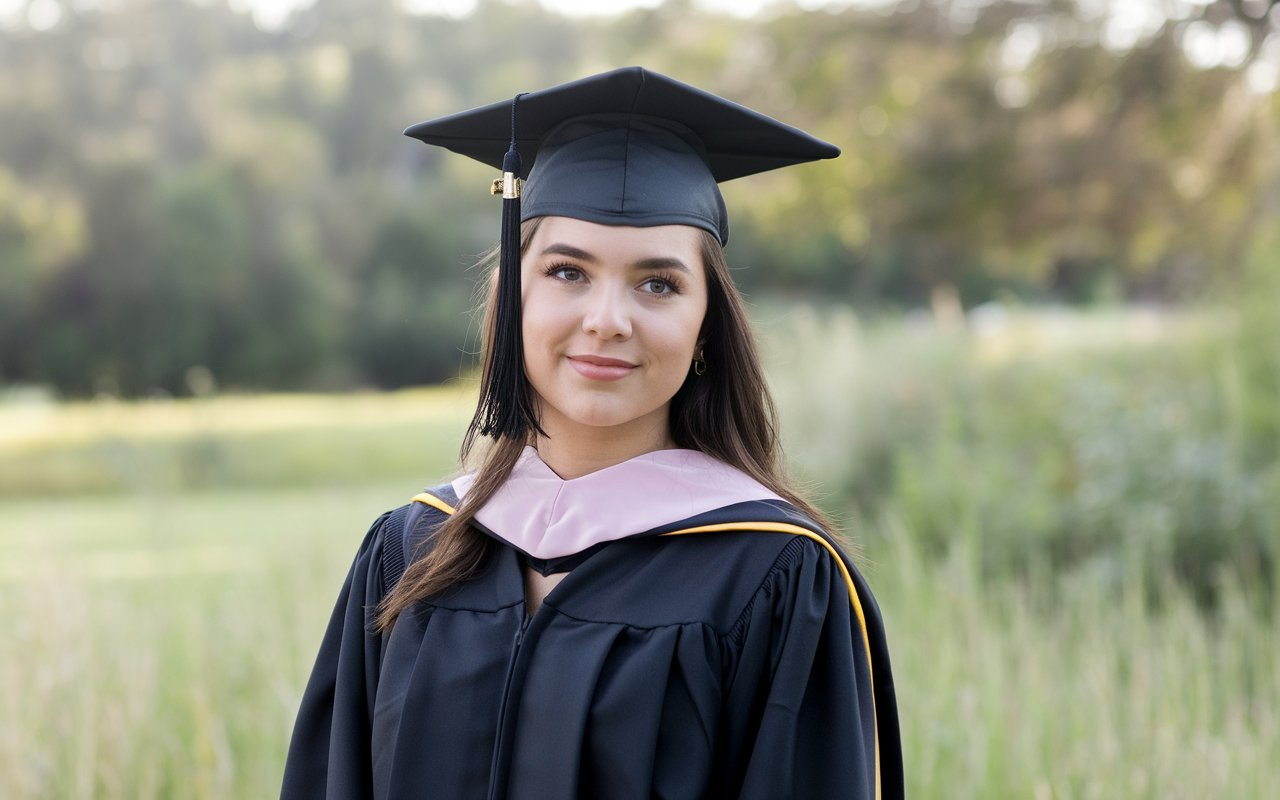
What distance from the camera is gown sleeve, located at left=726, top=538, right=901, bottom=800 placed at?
1584 mm

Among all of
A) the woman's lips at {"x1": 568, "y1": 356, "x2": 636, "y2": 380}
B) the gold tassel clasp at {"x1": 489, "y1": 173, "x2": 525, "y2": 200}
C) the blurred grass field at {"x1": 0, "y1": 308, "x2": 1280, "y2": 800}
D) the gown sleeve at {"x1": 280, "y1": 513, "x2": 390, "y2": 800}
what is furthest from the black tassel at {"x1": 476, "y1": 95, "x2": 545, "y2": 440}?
the blurred grass field at {"x1": 0, "y1": 308, "x2": 1280, "y2": 800}

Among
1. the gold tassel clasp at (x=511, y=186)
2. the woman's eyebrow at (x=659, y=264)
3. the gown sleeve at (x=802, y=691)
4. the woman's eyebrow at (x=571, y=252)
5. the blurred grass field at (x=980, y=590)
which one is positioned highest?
the gold tassel clasp at (x=511, y=186)

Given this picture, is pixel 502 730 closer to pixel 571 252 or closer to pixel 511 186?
pixel 571 252

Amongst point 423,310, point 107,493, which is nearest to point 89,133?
point 423,310

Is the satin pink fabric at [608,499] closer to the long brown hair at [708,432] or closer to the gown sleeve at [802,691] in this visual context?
the long brown hair at [708,432]

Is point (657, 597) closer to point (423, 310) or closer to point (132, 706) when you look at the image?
point (132, 706)

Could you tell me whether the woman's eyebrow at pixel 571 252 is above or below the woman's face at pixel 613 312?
above

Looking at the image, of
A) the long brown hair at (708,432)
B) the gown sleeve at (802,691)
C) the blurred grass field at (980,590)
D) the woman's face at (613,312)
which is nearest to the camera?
the gown sleeve at (802,691)

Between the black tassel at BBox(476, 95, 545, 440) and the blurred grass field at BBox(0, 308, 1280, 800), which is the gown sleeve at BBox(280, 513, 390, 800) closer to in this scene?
the black tassel at BBox(476, 95, 545, 440)

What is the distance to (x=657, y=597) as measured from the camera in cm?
167

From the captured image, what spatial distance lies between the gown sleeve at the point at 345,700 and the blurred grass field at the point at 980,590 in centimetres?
52

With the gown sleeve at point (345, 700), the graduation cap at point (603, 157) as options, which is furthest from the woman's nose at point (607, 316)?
the gown sleeve at point (345, 700)

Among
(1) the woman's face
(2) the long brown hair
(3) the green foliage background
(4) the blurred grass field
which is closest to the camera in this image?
(1) the woman's face

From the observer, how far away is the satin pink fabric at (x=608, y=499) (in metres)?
1.70
